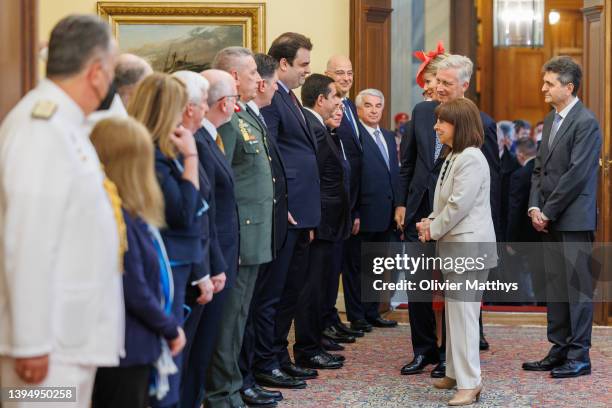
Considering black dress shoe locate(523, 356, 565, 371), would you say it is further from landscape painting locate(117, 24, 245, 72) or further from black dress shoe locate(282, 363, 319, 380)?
landscape painting locate(117, 24, 245, 72)

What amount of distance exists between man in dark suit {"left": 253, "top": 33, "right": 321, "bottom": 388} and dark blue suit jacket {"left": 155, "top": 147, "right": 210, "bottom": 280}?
2.12m

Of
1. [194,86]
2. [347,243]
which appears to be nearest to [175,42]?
[347,243]

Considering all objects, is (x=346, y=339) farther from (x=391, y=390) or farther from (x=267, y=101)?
(x=267, y=101)

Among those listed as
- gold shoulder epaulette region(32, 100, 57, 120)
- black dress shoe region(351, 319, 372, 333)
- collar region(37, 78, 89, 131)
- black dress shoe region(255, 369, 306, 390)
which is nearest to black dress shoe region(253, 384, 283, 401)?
black dress shoe region(255, 369, 306, 390)

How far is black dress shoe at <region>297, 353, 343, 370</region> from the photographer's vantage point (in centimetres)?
678

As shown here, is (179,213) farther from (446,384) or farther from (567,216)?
(567,216)

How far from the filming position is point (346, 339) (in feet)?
25.6

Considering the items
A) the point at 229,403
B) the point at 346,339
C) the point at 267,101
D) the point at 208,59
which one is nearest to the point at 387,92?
the point at 208,59

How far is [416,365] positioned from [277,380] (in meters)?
0.99

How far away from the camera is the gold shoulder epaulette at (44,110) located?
284cm

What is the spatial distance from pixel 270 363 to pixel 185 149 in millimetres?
2612

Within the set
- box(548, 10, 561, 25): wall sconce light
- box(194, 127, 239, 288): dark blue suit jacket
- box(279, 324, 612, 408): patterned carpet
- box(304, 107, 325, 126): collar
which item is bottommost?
box(279, 324, 612, 408): patterned carpet

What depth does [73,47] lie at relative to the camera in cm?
295

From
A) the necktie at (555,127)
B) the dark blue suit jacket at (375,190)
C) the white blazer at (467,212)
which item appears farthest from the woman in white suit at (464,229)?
the dark blue suit jacket at (375,190)
